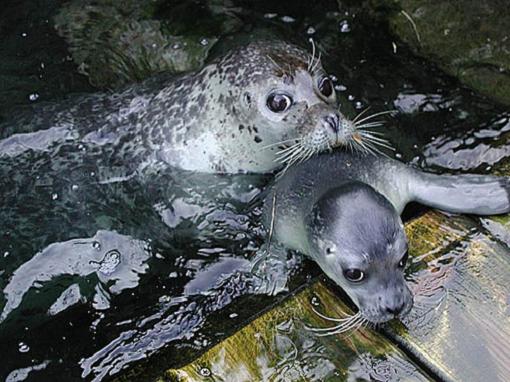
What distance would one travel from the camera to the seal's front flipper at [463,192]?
3.30 metres

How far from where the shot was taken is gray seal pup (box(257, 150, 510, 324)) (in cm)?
293

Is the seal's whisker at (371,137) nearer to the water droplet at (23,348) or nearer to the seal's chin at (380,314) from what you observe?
the seal's chin at (380,314)

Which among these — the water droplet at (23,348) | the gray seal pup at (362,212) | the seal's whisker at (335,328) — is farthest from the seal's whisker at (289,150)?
the water droplet at (23,348)

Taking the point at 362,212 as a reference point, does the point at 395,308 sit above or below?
below

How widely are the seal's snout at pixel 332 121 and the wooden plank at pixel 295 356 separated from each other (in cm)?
94

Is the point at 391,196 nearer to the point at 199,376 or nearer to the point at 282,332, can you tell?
the point at 282,332

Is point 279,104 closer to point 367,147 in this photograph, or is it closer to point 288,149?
point 288,149

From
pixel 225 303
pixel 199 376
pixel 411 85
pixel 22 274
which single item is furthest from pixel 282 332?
pixel 411 85

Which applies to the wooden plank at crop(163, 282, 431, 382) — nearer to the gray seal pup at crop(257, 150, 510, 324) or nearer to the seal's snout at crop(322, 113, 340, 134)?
the gray seal pup at crop(257, 150, 510, 324)

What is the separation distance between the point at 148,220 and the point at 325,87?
3.52ft

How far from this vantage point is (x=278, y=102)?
3.80m

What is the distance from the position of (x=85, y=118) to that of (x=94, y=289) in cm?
111

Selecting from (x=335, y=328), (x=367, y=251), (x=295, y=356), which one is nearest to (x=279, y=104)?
(x=367, y=251)

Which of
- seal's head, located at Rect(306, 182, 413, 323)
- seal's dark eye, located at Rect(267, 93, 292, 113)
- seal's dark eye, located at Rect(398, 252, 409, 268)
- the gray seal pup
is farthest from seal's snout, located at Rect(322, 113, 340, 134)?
seal's dark eye, located at Rect(398, 252, 409, 268)
